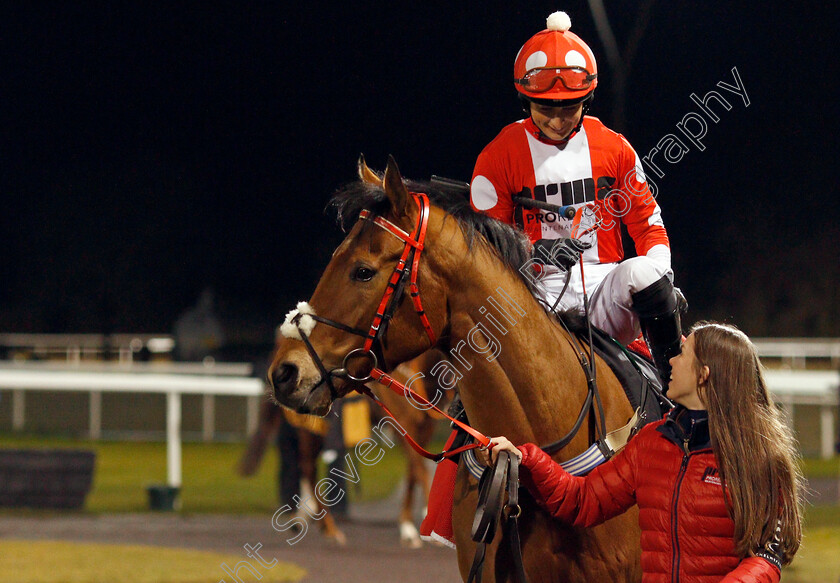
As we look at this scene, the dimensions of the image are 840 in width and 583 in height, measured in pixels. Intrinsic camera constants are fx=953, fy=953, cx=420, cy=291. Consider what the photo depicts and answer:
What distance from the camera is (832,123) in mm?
21922

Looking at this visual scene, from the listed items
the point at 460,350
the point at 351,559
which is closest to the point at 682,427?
the point at 460,350

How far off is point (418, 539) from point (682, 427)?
531 centimetres

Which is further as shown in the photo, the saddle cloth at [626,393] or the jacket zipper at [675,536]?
the saddle cloth at [626,393]

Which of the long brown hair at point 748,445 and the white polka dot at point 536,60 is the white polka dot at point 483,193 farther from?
the long brown hair at point 748,445

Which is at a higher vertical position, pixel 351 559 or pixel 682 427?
pixel 682 427

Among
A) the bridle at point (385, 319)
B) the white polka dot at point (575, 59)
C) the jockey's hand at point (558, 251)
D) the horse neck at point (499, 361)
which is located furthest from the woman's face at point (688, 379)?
the white polka dot at point (575, 59)

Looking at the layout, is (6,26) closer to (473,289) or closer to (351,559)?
(351,559)

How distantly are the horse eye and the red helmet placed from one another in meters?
0.82

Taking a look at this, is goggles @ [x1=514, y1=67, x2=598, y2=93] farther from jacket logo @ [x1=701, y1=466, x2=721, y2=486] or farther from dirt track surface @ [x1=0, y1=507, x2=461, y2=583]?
dirt track surface @ [x1=0, y1=507, x2=461, y2=583]

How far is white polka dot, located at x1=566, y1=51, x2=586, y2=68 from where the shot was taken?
292 cm

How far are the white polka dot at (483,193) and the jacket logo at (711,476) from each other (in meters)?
1.12

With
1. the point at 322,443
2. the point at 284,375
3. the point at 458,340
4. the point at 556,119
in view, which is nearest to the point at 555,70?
the point at 556,119

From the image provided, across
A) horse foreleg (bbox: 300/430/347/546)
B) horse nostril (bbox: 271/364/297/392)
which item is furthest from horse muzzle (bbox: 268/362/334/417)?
horse foreleg (bbox: 300/430/347/546)

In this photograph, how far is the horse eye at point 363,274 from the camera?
2.52 metres
